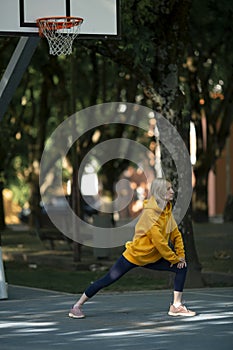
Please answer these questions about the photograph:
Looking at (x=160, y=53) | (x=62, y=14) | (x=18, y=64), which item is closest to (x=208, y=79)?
(x=160, y=53)

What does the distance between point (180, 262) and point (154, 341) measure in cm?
183

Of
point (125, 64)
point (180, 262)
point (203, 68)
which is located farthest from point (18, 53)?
point (203, 68)

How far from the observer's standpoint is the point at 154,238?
12.6 meters

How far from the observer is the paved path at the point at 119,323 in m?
11.0

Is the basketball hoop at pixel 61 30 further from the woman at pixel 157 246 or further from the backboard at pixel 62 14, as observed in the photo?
the woman at pixel 157 246

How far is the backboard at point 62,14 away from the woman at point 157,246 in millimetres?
3903

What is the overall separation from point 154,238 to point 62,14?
15.2ft

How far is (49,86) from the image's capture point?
117 ft

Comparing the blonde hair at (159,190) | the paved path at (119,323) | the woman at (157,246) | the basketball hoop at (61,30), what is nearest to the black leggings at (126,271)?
the woman at (157,246)

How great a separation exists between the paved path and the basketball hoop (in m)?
3.53

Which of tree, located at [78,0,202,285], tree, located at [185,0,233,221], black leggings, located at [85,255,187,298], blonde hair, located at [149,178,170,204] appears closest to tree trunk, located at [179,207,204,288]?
tree, located at [78,0,202,285]

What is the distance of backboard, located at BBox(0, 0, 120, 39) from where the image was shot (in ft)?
51.1

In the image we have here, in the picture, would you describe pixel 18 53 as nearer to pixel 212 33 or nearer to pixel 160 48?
pixel 160 48

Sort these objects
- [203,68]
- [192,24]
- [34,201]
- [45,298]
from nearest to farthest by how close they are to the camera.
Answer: [45,298]
[192,24]
[203,68]
[34,201]
